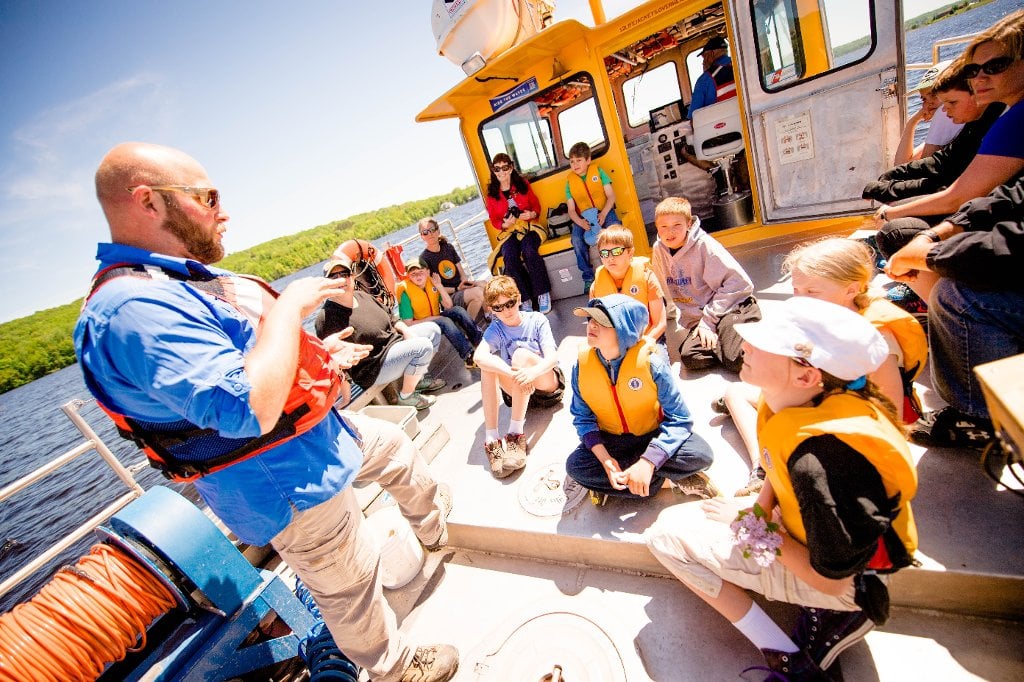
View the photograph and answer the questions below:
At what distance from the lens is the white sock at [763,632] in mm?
1525

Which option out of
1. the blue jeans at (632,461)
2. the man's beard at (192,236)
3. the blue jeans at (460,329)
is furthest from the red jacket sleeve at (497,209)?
the man's beard at (192,236)

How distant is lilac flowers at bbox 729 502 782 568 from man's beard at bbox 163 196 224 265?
2197 mm

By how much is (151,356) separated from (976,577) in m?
2.80

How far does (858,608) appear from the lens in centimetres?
135

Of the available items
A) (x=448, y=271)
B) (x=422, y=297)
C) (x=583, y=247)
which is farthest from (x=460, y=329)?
(x=583, y=247)

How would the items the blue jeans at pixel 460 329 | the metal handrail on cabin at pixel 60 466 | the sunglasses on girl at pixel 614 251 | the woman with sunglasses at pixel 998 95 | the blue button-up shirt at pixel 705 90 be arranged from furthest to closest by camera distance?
1. the blue button-up shirt at pixel 705 90
2. the blue jeans at pixel 460 329
3. the sunglasses on girl at pixel 614 251
4. the metal handrail on cabin at pixel 60 466
5. the woman with sunglasses at pixel 998 95

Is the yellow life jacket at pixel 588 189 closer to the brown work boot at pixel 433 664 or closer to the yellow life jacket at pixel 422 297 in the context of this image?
the yellow life jacket at pixel 422 297

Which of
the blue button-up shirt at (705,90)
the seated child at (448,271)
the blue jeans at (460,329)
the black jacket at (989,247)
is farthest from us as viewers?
the blue button-up shirt at (705,90)

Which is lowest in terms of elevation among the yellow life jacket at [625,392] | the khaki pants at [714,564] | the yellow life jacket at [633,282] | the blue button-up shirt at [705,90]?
the khaki pants at [714,564]

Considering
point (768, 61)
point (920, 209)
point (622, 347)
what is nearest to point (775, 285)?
point (920, 209)

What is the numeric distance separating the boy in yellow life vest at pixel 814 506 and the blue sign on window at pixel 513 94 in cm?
494

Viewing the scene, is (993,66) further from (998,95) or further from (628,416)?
(628,416)

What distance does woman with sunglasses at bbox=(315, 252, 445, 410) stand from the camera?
3.81 meters

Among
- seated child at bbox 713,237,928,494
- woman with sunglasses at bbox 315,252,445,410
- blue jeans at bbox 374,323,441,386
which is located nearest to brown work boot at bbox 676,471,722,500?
seated child at bbox 713,237,928,494
